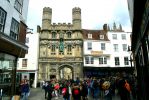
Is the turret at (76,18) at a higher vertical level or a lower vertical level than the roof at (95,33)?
higher

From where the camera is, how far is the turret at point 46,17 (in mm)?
45969

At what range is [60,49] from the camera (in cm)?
4494

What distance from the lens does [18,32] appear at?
65.3 feet

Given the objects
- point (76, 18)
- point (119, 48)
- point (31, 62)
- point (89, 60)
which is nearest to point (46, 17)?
point (76, 18)

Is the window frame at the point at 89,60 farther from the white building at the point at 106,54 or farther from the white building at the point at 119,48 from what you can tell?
the white building at the point at 119,48

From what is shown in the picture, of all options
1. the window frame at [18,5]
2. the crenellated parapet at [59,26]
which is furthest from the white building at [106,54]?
the window frame at [18,5]

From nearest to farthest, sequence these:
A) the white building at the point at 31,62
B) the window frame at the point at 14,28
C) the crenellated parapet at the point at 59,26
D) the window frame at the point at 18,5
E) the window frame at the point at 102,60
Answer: the window frame at the point at 14,28, the window frame at the point at 18,5, the white building at the point at 31,62, the window frame at the point at 102,60, the crenellated parapet at the point at 59,26

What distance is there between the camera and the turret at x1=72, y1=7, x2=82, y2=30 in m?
46.5

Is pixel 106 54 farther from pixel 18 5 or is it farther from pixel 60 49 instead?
pixel 18 5

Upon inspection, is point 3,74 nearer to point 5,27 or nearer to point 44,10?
point 5,27

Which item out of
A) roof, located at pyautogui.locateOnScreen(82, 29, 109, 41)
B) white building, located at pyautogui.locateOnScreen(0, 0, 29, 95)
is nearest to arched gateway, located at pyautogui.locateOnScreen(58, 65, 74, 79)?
roof, located at pyautogui.locateOnScreen(82, 29, 109, 41)

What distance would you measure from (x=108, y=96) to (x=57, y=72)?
1092 inches

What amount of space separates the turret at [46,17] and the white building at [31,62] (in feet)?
10.4

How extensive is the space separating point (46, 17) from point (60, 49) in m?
8.15
